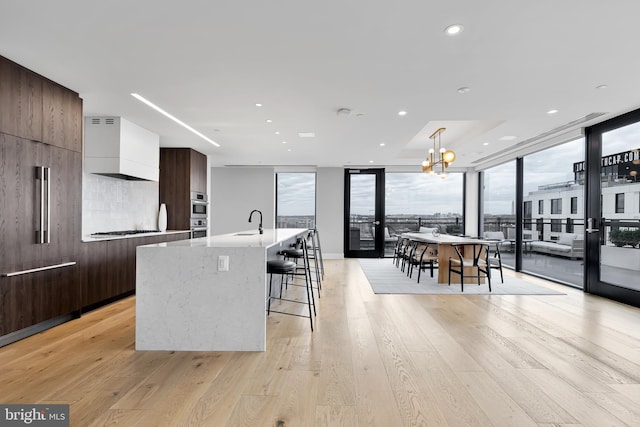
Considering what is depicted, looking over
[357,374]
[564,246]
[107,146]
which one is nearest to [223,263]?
[357,374]

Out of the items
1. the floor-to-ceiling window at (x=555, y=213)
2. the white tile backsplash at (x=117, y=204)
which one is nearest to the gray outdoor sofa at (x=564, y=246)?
the floor-to-ceiling window at (x=555, y=213)

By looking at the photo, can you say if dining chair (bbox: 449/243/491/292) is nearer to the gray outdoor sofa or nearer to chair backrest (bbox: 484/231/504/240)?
chair backrest (bbox: 484/231/504/240)

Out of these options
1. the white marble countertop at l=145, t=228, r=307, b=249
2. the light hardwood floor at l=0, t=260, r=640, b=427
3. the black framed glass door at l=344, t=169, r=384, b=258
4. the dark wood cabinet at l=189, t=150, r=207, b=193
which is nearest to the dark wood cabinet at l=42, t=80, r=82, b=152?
the white marble countertop at l=145, t=228, r=307, b=249

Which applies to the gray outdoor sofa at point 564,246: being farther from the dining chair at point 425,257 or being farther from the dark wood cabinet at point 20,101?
the dark wood cabinet at point 20,101

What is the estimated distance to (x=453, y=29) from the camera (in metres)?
2.33

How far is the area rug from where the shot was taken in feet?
16.0

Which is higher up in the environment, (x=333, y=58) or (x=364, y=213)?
(x=333, y=58)

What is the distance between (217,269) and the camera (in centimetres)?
267

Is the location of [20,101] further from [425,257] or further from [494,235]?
[494,235]

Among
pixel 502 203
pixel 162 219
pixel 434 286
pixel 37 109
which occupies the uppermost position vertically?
pixel 37 109

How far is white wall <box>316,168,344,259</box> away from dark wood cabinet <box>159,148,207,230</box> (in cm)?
342

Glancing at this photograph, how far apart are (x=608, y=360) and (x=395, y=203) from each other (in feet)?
21.5

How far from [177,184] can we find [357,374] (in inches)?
204

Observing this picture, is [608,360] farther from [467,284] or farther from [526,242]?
[526,242]
